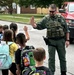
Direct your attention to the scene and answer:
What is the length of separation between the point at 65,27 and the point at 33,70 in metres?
3.51

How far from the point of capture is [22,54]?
6457mm

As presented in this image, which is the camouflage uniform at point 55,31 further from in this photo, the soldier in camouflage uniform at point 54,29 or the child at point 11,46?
the child at point 11,46

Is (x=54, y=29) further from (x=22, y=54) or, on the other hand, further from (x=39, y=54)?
(x=39, y=54)

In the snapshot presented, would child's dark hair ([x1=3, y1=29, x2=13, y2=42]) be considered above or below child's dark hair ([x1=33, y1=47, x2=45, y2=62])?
below

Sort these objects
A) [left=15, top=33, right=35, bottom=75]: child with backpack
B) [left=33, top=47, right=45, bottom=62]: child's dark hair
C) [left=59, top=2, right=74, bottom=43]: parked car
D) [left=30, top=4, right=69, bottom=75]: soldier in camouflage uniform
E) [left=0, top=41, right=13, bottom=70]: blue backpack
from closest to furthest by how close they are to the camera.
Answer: [left=33, top=47, right=45, bottom=62]: child's dark hair → [left=15, top=33, right=35, bottom=75]: child with backpack → [left=0, top=41, right=13, bottom=70]: blue backpack → [left=30, top=4, right=69, bottom=75]: soldier in camouflage uniform → [left=59, top=2, right=74, bottom=43]: parked car

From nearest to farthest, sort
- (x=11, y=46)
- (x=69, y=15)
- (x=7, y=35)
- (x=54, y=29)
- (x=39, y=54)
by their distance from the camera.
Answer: (x=39, y=54) < (x=7, y=35) < (x=11, y=46) < (x=54, y=29) < (x=69, y=15)

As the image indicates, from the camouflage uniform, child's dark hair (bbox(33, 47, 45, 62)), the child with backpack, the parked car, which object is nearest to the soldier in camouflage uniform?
the camouflage uniform

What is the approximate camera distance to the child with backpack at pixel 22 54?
6363 mm

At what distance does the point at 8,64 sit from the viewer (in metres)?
6.78

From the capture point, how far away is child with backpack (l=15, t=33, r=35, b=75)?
251 inches

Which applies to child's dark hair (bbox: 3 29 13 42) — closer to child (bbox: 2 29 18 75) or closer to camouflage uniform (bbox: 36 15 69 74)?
child (bbox: 2 29 18 75)

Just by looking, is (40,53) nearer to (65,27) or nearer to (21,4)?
(65,27)

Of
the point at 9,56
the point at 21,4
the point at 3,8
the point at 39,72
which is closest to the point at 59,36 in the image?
the point at 9,56

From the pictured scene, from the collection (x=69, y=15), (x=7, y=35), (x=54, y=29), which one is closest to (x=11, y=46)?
(x=7, y=35)
